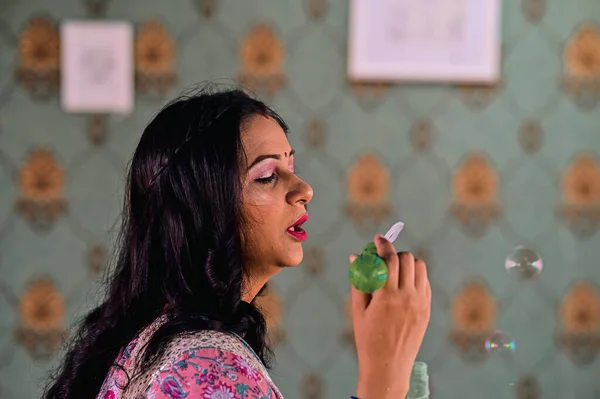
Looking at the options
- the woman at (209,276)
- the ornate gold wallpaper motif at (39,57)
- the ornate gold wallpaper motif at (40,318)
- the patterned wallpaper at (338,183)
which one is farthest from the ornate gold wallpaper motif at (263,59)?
the woman at (209,276)

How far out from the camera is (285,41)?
227cm

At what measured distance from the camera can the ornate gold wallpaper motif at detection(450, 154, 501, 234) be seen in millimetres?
2275

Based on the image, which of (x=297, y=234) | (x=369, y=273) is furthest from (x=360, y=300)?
(x=297, y=234)

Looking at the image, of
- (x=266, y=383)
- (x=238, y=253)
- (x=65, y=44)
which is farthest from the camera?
(x=65, y=44)

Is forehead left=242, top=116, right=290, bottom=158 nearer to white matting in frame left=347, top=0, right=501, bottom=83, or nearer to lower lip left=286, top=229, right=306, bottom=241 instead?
lower lip left=286, top=229, right=306, bottom=241

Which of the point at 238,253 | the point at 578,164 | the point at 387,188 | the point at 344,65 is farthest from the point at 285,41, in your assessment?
the point at 238,253

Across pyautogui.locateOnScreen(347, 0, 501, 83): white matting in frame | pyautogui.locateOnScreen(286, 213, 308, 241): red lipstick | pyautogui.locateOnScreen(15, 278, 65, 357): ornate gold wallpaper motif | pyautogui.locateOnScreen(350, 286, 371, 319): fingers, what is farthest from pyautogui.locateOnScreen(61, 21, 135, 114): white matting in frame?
pyautogui.locateOnScreen(350, 286, 371, 319): fingers

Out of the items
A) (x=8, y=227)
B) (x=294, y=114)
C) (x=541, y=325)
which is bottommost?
(x=541, y=325)

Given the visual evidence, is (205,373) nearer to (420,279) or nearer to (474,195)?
(420,279)

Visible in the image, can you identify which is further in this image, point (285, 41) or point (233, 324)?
point (285, 41)

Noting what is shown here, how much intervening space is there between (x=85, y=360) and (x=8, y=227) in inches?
56.1

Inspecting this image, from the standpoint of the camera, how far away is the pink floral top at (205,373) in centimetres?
76

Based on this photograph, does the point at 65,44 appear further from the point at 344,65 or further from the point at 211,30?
the point at 344,65

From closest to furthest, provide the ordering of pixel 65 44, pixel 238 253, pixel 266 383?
pixel 266 383
pixel 238 253
pixel 65 44
